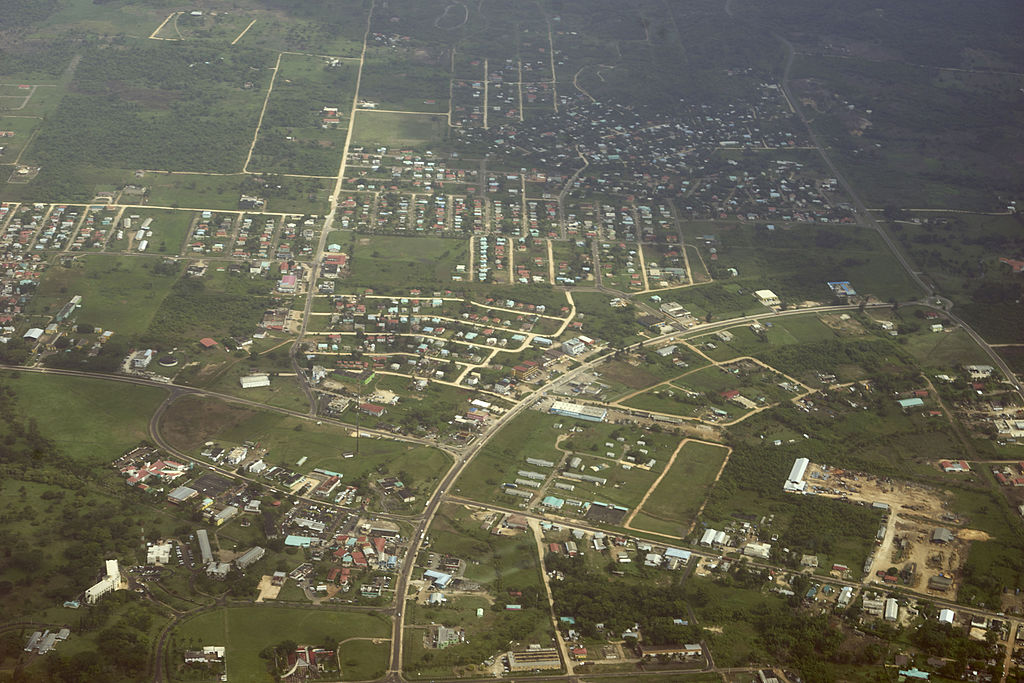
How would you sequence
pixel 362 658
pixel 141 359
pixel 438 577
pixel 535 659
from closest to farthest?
pixel 362 658, pixel 535 659, pixel 438 577, pixel 141 359

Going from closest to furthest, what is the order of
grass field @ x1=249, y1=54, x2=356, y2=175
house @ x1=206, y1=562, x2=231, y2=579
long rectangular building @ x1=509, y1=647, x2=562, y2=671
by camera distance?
long rectangular building @ x1=509, y1=647, x2=562, y2=671 → house @ x1=206, y1=562, x2=231, y2=579 → grass field @ x1=249, y1=54, x2=356, y2=175

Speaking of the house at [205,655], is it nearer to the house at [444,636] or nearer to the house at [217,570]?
the house at [217,570]

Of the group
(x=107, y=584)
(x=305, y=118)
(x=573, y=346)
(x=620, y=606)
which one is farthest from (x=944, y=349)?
(x=305, y=118)

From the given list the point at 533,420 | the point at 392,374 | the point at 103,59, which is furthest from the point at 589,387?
the point at 103,59

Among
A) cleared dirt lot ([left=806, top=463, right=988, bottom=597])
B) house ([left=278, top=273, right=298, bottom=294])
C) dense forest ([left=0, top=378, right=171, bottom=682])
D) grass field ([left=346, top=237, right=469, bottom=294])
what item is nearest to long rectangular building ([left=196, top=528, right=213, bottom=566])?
dense forest ([left=0, top=378, right=171, bottom=682])

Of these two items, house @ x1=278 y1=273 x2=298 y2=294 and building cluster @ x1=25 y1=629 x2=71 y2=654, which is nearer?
building cluster @ x1=25 y1=629 x2=71 y2=654

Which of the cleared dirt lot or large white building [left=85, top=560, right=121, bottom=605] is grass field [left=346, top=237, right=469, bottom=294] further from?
large white building [left=85, top=560, right=121, bottom=605]

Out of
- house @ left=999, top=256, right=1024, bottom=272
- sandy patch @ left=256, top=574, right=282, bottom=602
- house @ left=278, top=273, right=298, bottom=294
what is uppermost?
sandy patch @ left=256, top=574, right=282, bottom=602

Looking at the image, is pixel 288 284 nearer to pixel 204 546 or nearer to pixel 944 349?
pixel 204 546
